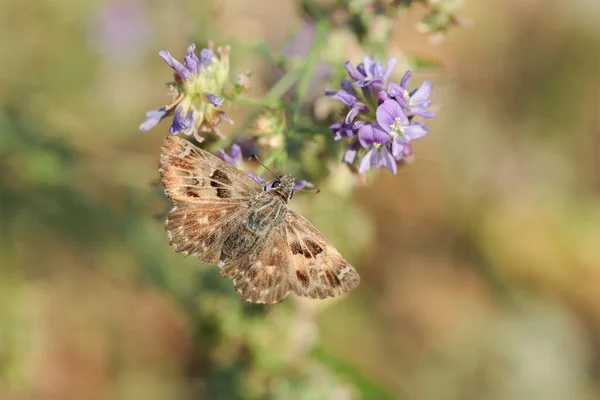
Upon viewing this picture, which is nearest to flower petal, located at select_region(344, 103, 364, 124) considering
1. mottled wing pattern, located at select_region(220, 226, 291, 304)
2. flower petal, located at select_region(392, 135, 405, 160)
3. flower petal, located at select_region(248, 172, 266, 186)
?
flower petal, located at select_region(392, 135, 405, 160)

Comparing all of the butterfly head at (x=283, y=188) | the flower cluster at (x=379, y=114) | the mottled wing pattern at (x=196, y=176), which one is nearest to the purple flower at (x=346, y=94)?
the flower cluster at (x=379, y=114)

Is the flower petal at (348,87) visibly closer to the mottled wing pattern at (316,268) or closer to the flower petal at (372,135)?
the flower petal at (372,135)

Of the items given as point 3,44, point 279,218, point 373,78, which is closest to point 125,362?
point 3,44

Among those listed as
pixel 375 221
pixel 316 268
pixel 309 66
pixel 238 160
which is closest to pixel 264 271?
pixel 316 268

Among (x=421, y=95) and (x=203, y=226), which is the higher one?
(x=421, y=95)

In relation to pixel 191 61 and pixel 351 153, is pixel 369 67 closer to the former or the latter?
pixel 351 153

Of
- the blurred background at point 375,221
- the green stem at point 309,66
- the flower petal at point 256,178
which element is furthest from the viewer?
the blurred background at point 375,221

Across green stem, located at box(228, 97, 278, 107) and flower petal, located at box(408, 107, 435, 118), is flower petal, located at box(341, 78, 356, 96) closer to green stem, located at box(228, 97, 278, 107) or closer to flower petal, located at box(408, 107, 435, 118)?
flower petal, located at box(408, 107, 435, 118)
